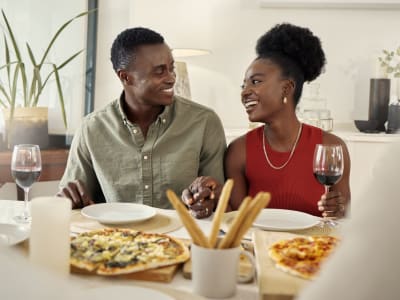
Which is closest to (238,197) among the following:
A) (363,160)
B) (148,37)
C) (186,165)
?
(186,165)

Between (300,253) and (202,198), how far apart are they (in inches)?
20.3

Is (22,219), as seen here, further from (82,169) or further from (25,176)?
(82,169)

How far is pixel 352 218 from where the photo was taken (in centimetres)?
22

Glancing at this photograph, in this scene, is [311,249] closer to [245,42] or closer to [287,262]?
[287,262]

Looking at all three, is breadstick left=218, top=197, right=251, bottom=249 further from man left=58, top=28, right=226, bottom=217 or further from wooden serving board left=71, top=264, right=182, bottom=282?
man left=58, top=28, right=226, bottom=217

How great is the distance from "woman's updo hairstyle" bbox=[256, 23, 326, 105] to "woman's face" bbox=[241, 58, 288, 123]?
0.17 ft

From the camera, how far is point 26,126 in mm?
3045

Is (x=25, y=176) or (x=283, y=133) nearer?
(x=25, y=176)

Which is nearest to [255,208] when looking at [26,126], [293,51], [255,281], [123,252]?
[255,281]

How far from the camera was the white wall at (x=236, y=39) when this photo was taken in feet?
11.3

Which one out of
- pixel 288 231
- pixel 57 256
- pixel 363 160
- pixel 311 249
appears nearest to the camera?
pixel 57 256

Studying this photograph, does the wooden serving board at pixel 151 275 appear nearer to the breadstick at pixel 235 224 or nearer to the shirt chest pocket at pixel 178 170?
the breadstick at pixel 235 224

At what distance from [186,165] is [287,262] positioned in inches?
38.4

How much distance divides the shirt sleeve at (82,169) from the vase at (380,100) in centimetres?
206
